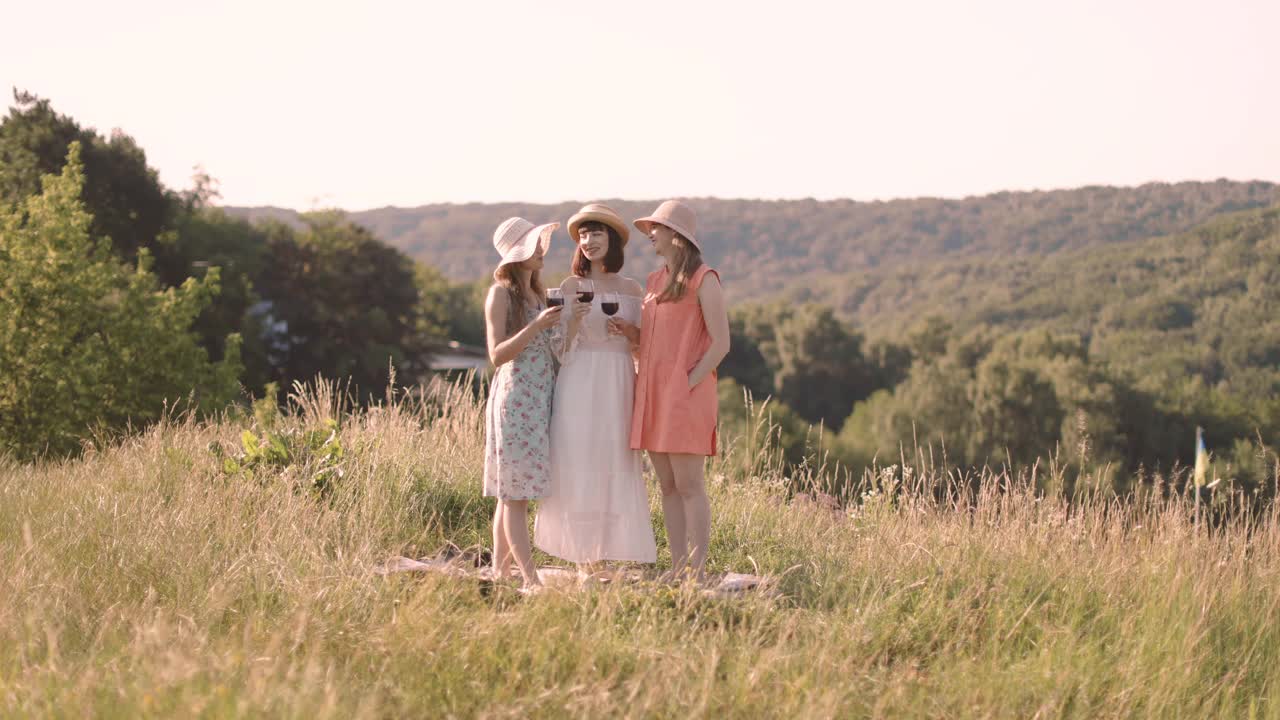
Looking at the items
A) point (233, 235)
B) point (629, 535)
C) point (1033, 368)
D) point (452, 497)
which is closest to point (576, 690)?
point (629, 535)

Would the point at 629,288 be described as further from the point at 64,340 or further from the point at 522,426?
the point at 64,340

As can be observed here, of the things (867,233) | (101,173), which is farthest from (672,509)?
(867,233)

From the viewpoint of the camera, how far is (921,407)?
5612 centimetres

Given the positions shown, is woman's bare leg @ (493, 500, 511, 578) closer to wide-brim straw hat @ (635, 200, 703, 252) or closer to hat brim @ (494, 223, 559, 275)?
hat brim @ (494, 223, 559, 275)

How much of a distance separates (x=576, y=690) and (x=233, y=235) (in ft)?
112

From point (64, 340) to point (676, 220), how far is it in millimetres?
9681

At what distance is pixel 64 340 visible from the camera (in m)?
12.7

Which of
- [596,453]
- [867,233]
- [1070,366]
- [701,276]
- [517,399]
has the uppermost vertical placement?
[867,233]

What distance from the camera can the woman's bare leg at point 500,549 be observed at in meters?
5.75

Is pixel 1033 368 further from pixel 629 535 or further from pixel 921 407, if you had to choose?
pixel 629 535

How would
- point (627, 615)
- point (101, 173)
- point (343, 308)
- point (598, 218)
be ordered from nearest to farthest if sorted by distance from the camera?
point (627, 615)
point (598, 218)
point (101, 173)
point (343, 308)

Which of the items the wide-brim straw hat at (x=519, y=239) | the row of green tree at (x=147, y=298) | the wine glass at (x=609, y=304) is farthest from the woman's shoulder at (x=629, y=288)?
the row of green tree at (x=147, y=298)

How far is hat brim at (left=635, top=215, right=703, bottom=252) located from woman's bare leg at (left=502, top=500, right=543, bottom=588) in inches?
60.3

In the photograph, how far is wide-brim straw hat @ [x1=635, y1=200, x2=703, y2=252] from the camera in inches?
223
